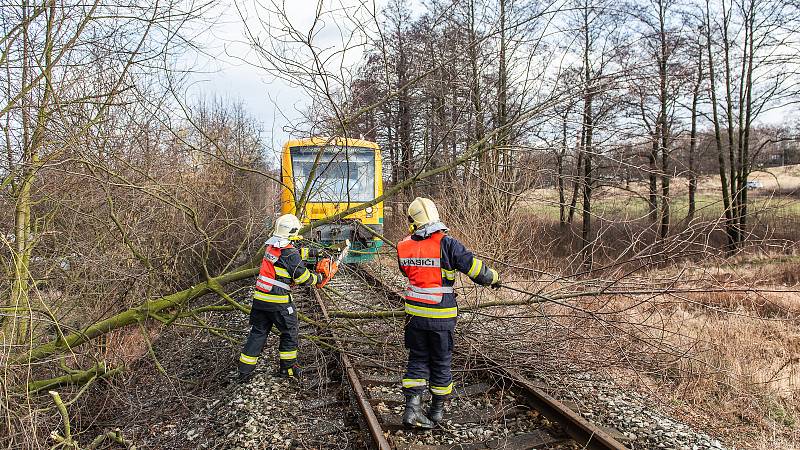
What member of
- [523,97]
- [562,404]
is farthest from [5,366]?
[523,97]

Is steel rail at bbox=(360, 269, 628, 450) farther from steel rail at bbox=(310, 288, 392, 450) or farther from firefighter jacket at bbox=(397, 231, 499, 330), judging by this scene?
steel rail at bbox=(310, 288, 392, 450)

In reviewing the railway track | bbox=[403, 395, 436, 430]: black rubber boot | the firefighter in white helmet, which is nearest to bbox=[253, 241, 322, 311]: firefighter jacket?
the firefighter in white helmet

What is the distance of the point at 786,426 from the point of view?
4301 millimetres

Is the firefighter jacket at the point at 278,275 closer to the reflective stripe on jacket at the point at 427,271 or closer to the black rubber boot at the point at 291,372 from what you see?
the black rubber boot at the point at 291,372

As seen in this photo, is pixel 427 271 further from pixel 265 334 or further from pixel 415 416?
pixel 265 334

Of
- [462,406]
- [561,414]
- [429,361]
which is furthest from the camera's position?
[462,406]

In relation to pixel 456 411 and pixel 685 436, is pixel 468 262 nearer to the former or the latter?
pixel 456 411

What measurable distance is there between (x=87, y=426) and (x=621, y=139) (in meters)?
5.96

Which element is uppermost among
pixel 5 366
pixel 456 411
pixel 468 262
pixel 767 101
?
pixel 767 101

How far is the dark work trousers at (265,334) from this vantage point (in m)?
5.12

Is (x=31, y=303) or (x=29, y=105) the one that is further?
(x=29, y=105)

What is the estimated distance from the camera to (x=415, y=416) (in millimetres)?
3898

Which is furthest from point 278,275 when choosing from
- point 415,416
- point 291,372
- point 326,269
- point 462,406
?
point 462,406

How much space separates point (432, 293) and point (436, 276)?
0.47ft
